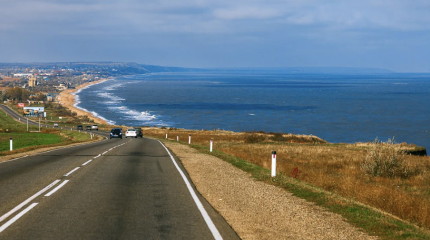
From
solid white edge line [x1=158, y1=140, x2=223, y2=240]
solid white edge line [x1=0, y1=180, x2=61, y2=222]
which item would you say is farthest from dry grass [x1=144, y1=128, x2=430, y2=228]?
solid white edge line [x1=0, y1=180, x2=61, y2=222]

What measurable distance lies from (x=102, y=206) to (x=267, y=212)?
3.68 m

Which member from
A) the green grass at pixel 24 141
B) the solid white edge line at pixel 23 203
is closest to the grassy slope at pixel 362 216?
the solid white edge line at pixel 23 203

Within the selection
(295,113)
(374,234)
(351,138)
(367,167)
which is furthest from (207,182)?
(295,113)

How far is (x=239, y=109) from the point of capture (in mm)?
136750

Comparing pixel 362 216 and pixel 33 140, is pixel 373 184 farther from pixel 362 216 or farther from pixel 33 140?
pixel 33 140

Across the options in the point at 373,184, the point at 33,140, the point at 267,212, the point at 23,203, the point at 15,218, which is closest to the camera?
the point at 15,218

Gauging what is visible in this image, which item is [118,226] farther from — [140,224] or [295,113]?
[295,113]

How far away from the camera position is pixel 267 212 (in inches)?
392

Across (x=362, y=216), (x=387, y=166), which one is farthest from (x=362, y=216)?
(x=387, y=166)

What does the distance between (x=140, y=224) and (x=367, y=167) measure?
Result: 1585cm

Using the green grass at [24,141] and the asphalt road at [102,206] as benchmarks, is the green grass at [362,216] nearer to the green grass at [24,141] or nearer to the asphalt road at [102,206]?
the asphalt road at [102,206]

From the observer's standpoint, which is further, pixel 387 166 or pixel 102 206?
pixel 387 166

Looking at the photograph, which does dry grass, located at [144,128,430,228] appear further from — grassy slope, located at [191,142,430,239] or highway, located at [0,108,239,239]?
highway, located at [0,108,239,239]

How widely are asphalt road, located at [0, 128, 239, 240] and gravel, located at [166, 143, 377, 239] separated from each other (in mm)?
409
